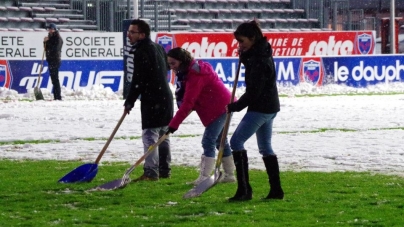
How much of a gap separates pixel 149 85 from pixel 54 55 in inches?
576

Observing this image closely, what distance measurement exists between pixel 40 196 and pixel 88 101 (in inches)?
588

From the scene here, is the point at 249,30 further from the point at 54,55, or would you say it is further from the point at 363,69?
the point at 363,69

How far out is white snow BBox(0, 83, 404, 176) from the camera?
12.5 metres

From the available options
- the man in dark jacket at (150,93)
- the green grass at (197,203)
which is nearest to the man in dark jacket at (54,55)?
the green grass at (197,203)

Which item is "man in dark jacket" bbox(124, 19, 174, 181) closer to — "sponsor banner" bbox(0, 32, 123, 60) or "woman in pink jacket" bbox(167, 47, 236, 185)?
"woman in pink jacket" bbox(167, 47, 236, 185)

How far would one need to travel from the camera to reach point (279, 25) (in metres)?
37.7

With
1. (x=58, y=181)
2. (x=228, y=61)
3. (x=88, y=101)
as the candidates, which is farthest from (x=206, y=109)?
(x=228, y=61)

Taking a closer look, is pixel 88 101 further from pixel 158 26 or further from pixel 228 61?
pixel 158 26

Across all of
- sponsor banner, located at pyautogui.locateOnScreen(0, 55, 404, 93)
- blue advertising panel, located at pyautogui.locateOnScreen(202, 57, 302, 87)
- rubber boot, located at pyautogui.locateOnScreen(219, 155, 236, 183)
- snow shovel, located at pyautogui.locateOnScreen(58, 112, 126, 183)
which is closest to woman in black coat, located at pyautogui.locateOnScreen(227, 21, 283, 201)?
rubber boot, located at pyautogui.locateOnScreen(219, 155, 236, 183)

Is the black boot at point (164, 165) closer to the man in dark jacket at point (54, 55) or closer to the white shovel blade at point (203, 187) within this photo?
the white shovel blade at point (203, 187)

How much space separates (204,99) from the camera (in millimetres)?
9773

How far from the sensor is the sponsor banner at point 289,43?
3012 cm

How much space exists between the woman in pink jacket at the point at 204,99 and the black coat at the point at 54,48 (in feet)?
49.2

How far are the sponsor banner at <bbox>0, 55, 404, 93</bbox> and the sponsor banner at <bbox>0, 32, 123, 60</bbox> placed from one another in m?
0.73
